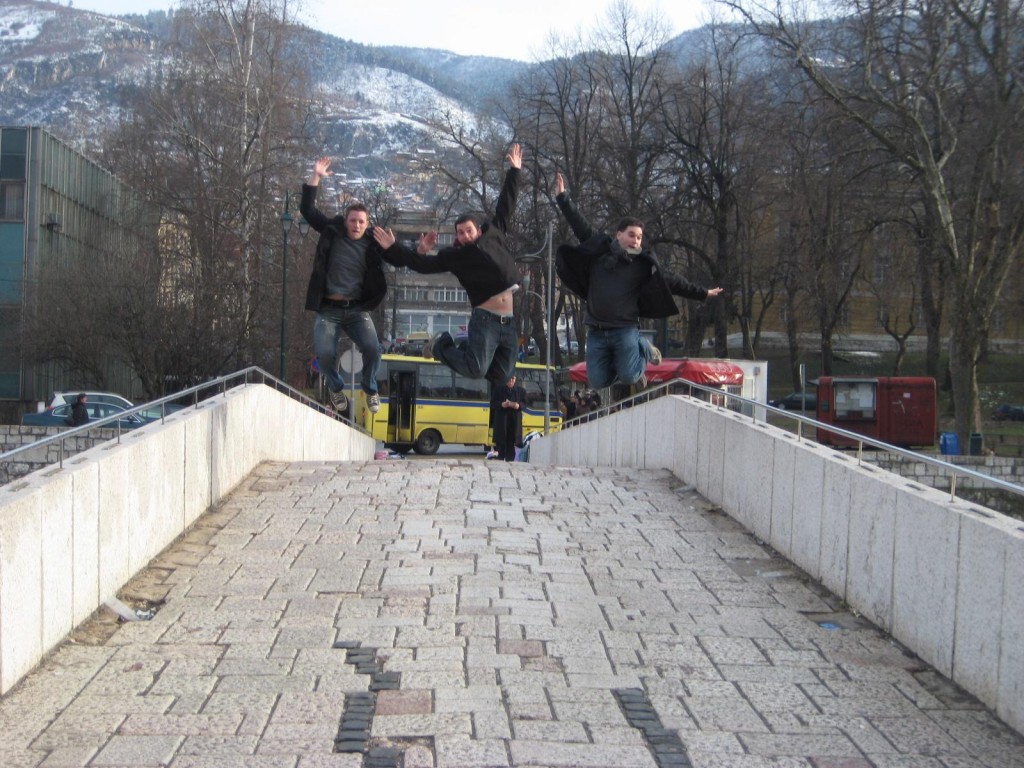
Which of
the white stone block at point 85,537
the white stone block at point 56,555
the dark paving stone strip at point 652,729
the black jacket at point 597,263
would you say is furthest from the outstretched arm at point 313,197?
the dark paving stone strip at point 652,729

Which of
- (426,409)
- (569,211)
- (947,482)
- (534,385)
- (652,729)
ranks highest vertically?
(569,211)

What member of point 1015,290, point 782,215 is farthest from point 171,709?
point 1015,290

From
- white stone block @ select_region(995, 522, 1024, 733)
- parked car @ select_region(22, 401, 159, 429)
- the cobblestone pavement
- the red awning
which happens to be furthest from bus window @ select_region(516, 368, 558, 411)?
white stone block @ select_region(995, 522, 1024, 733)

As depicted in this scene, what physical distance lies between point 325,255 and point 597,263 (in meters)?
2.41

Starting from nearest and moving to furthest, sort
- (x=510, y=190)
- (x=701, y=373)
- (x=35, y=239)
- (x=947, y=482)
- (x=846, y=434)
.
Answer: (x=947, y=482) → (x=846, y=434) → (x=510, y=190) → (x=701, y=373) → (x=35, y=239)

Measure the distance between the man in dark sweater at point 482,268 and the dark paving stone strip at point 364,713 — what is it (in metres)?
4.02

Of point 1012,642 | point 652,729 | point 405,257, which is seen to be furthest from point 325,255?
point 1012,642

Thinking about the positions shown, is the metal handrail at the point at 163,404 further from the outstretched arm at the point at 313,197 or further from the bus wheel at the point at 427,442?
the bus wheel at the point at 427,442

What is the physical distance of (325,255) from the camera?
10641 mm

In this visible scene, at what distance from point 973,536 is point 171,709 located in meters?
4.16

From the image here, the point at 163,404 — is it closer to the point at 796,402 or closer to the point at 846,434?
the point at 846,434

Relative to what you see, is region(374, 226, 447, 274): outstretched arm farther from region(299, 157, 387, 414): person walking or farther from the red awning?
the red awning

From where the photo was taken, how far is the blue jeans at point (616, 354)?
438 inches

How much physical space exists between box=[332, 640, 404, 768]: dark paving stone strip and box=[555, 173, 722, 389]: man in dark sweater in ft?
15.9
